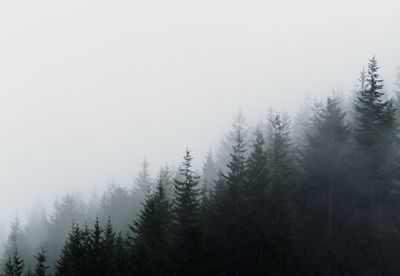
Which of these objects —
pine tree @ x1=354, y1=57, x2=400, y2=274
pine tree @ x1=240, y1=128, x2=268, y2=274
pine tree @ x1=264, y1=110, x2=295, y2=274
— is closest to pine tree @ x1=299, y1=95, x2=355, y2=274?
pine tree @ x1=354, y1=57, x2=400, y2=274

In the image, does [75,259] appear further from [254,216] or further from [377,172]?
[377,172]

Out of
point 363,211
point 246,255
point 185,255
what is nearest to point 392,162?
point 363,211

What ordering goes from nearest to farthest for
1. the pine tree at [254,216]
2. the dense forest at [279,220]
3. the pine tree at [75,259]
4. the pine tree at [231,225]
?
the dense forest at [279,220] < the pine tree at [75,259] < the pine tree at [254,216] < the pine tree at [231,225]

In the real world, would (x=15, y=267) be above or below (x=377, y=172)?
below

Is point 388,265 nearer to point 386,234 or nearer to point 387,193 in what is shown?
point 386,234

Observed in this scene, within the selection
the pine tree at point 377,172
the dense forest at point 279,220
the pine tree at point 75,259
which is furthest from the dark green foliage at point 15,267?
the pine tree at point 377,172

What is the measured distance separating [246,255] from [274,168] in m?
12.1

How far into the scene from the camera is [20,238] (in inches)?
3285

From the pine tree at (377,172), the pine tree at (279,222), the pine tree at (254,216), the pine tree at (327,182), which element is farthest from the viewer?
the pine tree at (327,182)

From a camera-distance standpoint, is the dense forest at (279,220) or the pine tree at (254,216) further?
the pine tree at (254,216)

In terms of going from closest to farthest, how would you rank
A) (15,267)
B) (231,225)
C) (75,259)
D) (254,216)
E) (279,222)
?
(75,259), (279,222), (254,216), (231,225), (15,267)

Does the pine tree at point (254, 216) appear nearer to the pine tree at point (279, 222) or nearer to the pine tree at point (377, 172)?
the pine tree at point (279, 222)

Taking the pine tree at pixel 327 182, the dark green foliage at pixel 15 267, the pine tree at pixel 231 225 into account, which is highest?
the pine tree at pixel 327 182

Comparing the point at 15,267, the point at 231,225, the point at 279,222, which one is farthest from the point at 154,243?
the point at 15,267
